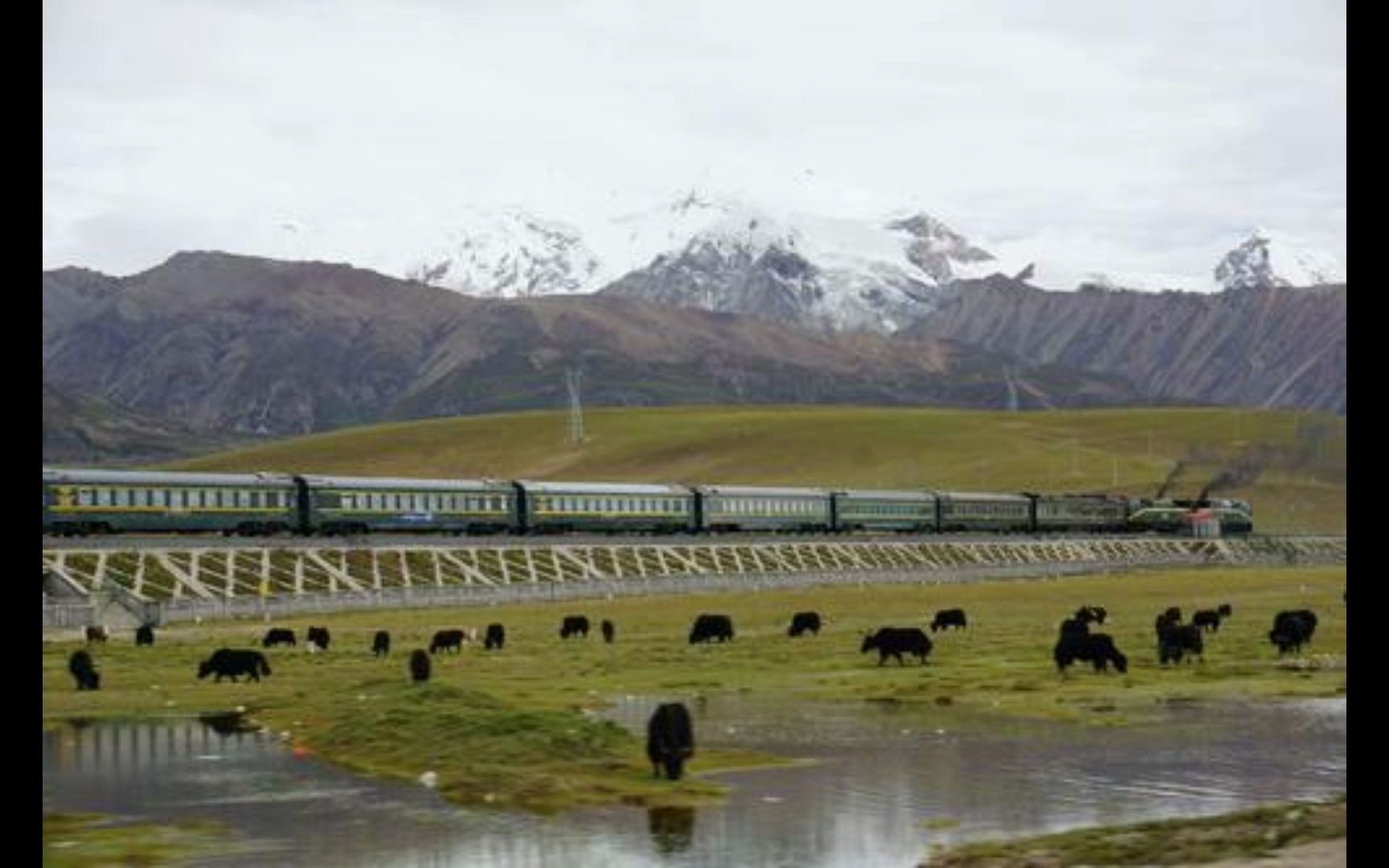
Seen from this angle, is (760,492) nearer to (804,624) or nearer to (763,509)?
(763,509)

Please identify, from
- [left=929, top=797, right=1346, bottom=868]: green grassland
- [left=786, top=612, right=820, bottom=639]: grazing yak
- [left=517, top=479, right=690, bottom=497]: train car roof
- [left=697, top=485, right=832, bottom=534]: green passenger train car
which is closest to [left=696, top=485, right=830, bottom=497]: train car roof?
[left=697, top=485, right=832, bottom=534]: green passenger train car

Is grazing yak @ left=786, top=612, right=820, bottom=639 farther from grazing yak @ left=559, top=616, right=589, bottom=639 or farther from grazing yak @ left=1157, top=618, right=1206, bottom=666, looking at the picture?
grazing yak @ left=1157, top=618, right=1206, bottom=666

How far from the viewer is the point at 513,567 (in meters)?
107

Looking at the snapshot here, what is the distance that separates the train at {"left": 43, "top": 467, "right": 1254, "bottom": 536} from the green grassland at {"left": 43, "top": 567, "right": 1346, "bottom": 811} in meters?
11.6

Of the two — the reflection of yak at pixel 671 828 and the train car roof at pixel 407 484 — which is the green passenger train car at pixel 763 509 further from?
the reflection of yak at pixel 671 828

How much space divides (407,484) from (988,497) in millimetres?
64528

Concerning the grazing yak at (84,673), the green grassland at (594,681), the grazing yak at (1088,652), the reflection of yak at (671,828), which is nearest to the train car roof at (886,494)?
the green grassland at (594,681)

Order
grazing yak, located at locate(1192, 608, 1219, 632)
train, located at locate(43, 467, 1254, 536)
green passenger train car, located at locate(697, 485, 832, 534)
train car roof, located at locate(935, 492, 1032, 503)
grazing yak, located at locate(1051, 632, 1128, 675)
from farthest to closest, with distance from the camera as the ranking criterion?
train car roof, located at locate(935, 492, 1032, 503), green passenger train car, located at locate(697, 485, 832, 534), train, located at locate(43, 467, 1254, 536), grazing yak, located at locate(1192, 608, 1219, 632), grazing yak, located at locate(1051, 632, 1128, 675)

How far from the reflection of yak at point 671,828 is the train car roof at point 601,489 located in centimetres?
8772

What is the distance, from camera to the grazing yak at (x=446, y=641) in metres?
63.0

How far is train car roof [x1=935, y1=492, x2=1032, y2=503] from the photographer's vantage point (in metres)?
155

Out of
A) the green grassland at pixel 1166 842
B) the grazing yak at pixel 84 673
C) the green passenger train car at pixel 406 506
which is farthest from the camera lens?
the green passenger train car at pixel 406 506

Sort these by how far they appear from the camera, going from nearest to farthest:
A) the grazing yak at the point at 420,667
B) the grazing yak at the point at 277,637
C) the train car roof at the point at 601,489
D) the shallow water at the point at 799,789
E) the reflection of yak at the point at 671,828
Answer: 1. the reflection of yak at the point at 671,828
2. the shallow water at the point at 799,789
3. the grazing yak at the point at 420,667
4. the grazing yak at the point at 277,637
5. the train car roof at the point at 601,489
